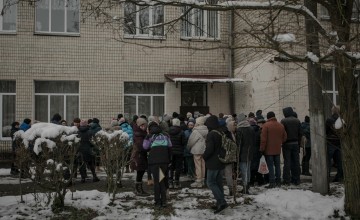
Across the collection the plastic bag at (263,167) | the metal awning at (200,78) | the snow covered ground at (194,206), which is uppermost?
the metal awning at (200,78)

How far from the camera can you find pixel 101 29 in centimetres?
1526

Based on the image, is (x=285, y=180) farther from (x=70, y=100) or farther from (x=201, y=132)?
(x=70, y=100)

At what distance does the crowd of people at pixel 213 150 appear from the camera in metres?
7.54

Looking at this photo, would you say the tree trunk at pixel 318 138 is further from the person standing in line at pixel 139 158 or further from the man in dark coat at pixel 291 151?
the person standing in line at pixel 139 158

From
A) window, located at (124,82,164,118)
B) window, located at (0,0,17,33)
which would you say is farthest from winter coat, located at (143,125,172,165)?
window, located at (0,0,17,33)

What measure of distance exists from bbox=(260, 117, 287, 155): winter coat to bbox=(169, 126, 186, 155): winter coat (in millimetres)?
1840

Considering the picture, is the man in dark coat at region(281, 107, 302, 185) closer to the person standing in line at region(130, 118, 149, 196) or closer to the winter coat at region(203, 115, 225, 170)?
the winter coat at region(203, 115, 225, 170)

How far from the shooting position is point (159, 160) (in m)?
7.62

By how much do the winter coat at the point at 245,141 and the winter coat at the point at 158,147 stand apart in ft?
5.83

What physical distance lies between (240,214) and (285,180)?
2.81 m

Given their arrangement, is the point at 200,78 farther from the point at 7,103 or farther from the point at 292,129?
the point at 7,103

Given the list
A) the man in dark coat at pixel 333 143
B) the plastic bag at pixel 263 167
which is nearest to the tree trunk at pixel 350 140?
the plastic bag at pixel 263 167

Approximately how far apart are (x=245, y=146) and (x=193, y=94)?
7662 mm

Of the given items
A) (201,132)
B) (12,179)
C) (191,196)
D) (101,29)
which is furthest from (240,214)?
(101,29)
